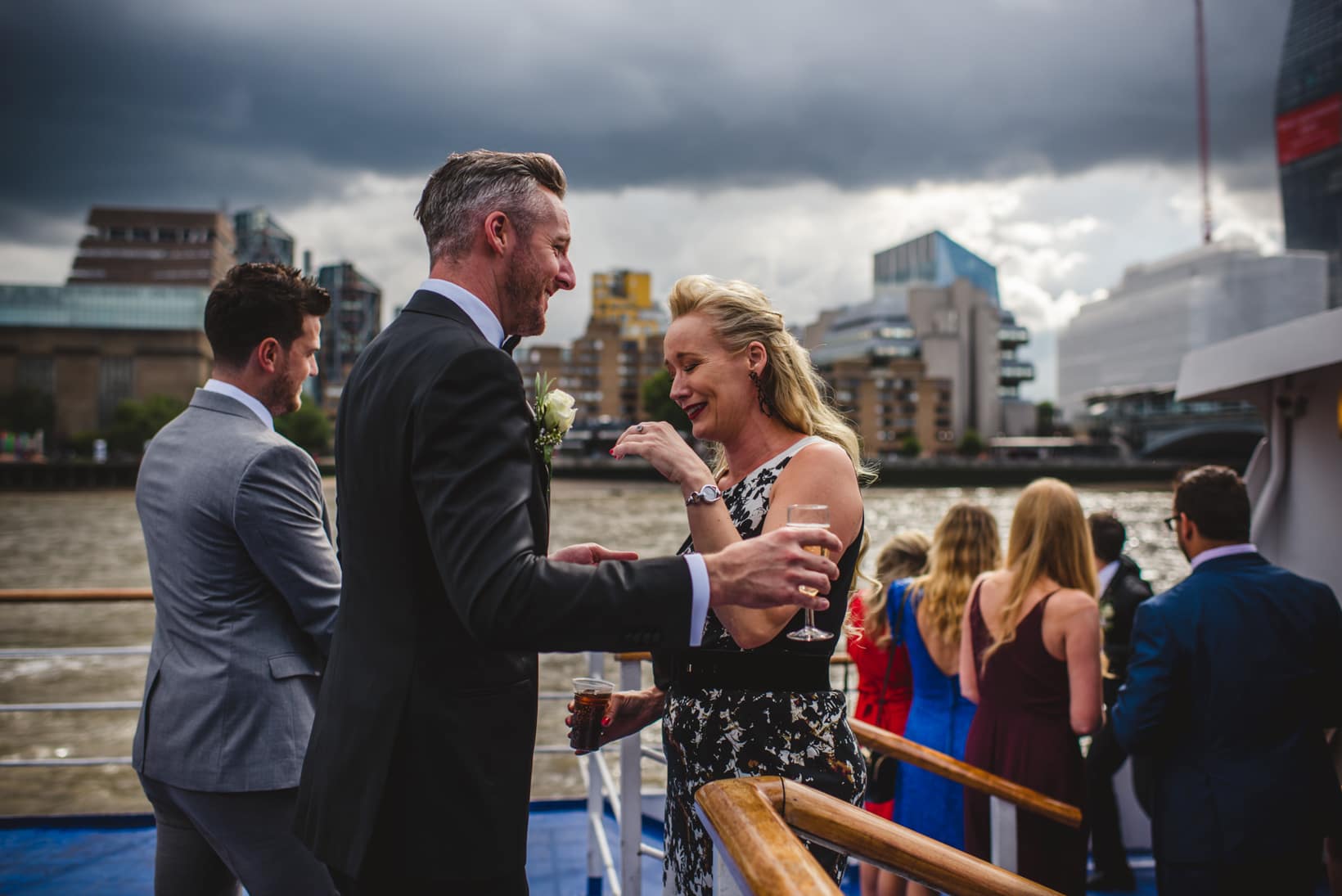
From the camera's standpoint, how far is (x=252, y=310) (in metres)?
2.35

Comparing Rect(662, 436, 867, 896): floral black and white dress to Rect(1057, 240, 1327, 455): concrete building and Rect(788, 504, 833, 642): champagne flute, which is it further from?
Rect(1057, 240, 1327, 455): concrete building

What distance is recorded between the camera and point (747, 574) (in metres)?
1.40

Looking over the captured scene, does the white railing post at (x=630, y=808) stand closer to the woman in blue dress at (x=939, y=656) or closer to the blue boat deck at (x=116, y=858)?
the woman in blue dress at (x=939, y=656)

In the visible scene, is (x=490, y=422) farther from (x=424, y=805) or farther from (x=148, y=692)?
(x=148, y=692)

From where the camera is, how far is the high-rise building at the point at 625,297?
531 ft

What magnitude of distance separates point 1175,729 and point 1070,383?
13801 cm

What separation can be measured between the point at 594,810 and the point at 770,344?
99.7 inches

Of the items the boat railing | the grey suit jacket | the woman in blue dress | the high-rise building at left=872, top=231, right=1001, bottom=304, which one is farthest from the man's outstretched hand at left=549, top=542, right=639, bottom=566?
the high-rise building at left=872, top=231, right=1001, bottom=304

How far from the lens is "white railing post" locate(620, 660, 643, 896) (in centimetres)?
281

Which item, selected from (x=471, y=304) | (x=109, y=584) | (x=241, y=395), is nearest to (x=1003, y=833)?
(x=471, y=304)

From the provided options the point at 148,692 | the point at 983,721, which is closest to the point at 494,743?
the point at 148,692

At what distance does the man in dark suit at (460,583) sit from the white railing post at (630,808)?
1.36 m

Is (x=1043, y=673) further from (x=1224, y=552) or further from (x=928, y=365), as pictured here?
(x=928, y=365)

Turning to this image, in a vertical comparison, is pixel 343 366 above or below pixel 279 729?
above
